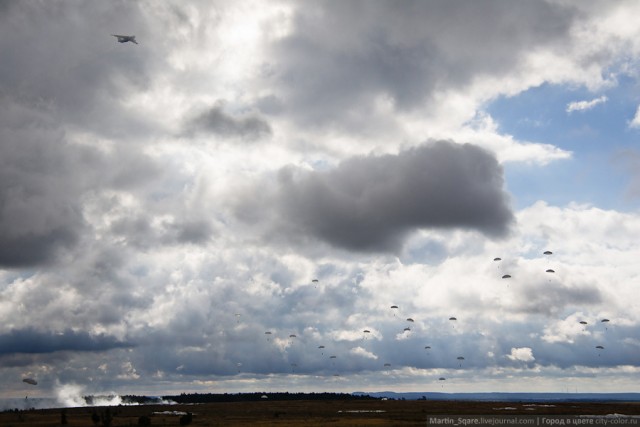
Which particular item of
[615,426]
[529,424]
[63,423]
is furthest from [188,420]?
[615,426]

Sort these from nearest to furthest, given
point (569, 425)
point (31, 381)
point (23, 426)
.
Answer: point (569, 425) < point (23, 426) < point (31, 381)

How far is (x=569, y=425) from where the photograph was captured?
12456 centimetres

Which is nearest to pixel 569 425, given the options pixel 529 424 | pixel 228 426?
pixel 529 424

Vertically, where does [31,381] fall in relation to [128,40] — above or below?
below

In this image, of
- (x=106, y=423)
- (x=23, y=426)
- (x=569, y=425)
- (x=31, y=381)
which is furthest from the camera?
(x=31, y=381)

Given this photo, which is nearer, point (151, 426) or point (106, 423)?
point (106, 423)

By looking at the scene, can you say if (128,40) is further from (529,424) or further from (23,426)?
(529,424)

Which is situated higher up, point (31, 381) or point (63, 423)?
point (31, 381)

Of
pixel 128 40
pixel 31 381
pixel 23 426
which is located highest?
pixel 128 40

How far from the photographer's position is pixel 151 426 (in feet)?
421

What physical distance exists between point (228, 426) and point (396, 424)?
40.1m

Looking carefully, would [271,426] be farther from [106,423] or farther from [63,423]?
[63,423]

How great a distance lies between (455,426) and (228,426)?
5391cm

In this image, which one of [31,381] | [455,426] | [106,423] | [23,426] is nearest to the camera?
[106,423]
